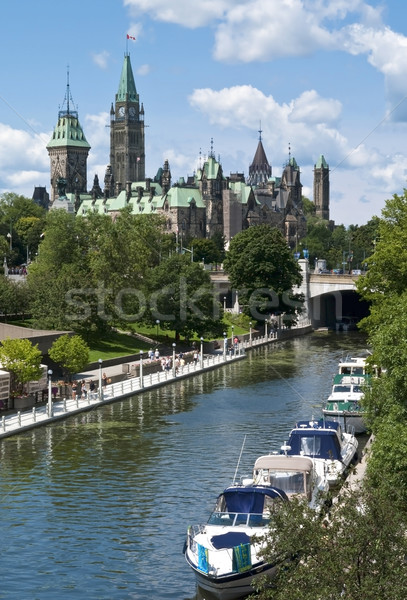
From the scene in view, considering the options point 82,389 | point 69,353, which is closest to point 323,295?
point 69,353

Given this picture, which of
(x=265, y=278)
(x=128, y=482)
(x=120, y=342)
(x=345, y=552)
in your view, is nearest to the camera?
(x=345, y=552)

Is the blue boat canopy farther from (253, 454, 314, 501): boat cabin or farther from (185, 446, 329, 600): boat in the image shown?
(253, 454, 314, 501): boat cabin

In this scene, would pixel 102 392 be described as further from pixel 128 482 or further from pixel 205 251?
pixel 205 251

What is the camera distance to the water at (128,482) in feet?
103

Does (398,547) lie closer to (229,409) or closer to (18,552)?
(18,552)

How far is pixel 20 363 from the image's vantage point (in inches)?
2307

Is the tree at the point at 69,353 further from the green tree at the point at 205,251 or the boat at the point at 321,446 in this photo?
the green tree at the point at 205,251

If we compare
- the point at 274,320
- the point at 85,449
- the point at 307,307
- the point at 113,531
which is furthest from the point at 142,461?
the point at 307,307

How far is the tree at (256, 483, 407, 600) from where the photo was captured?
20328 millimetres

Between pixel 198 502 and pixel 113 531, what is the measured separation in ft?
15.1

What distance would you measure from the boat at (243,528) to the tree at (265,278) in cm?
7704

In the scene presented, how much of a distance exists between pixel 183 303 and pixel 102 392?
108 ft

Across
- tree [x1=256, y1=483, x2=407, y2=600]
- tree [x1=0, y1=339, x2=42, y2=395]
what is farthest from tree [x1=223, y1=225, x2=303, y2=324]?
tree [x1=256, y1=483, x2=407, y2=600]

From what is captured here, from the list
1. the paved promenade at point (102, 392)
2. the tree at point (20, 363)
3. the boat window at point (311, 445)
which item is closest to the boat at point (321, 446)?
the boat window at point (311, 445)
